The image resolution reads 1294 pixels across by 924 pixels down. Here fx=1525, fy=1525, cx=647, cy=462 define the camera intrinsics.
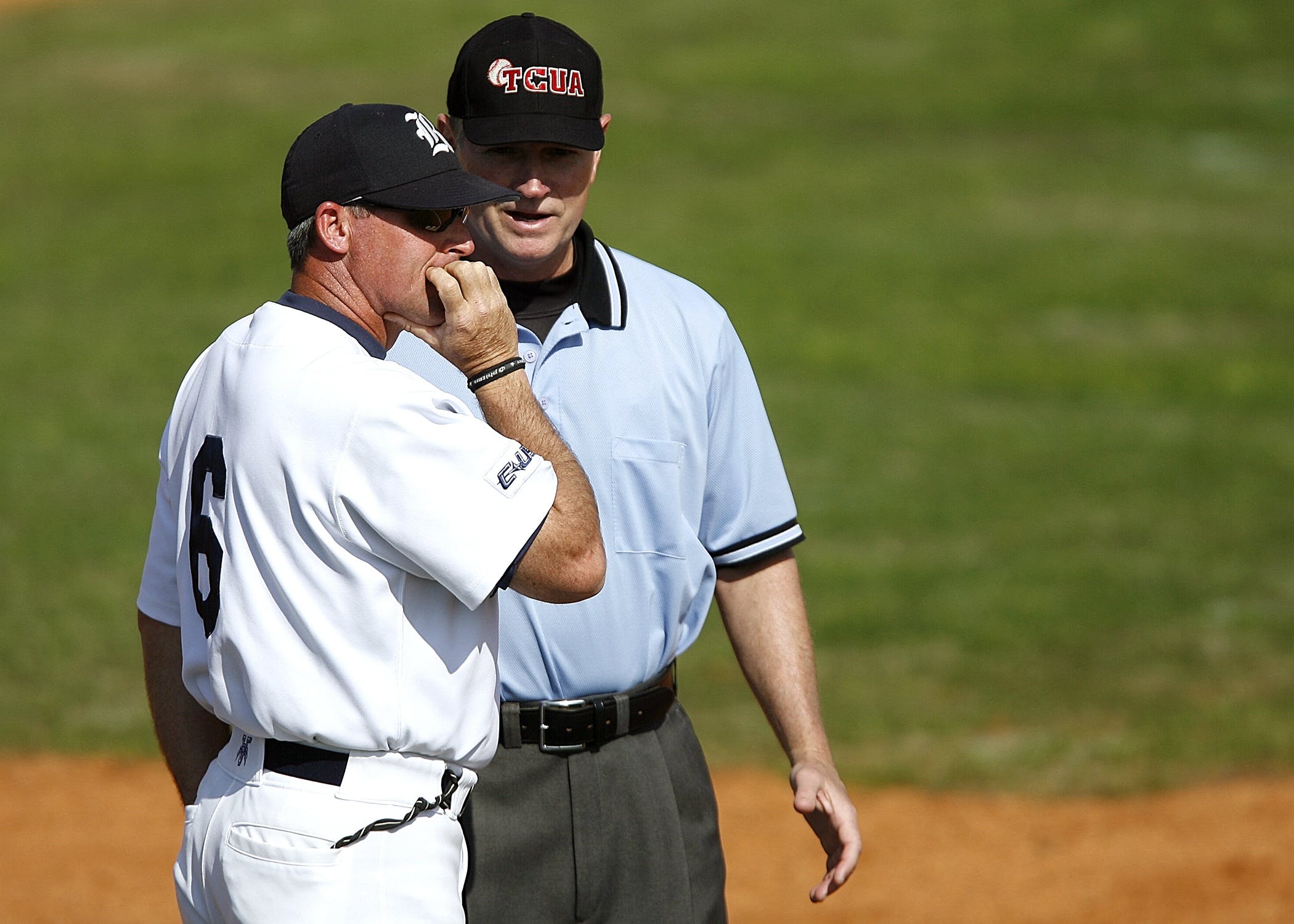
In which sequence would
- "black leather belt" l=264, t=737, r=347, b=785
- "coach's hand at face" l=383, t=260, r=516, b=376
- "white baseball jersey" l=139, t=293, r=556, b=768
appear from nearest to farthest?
1. "white baseball jersey" l=139, t=293, r=556, b=768
2. "black leather belt" l=264, t=737, r=347, b=785
3. "coach's hand at face" l=383, t=260, r=516, b=376

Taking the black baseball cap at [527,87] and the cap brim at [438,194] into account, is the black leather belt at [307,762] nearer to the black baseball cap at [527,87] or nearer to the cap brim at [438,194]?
the cap brim at [438,194]

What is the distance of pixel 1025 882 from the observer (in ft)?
22.5

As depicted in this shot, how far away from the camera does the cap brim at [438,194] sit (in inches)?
108

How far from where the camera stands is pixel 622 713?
3.52m

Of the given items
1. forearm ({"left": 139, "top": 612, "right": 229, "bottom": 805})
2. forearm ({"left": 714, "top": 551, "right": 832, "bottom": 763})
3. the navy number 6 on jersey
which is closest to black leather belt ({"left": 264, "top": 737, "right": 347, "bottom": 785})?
the navy number 6 on jersey

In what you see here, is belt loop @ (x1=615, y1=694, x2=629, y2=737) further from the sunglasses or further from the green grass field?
the green grass field

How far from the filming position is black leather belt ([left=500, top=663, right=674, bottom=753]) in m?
3.45

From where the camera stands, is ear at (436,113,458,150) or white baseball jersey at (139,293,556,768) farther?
ear at (436,113,458,150)

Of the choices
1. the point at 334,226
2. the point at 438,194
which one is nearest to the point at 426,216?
the point at 438,194

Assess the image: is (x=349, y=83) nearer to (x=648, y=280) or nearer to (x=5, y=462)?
(x=5, y=462)

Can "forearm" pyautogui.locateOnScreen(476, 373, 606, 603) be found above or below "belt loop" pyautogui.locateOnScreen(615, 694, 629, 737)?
above

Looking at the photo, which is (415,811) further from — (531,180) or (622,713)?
(531,180)

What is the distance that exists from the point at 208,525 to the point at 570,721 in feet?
3.45

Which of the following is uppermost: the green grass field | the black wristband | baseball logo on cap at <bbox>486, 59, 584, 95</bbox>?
baseball logo on cap at <bbox>486, 59, 584, 95</bbox>
